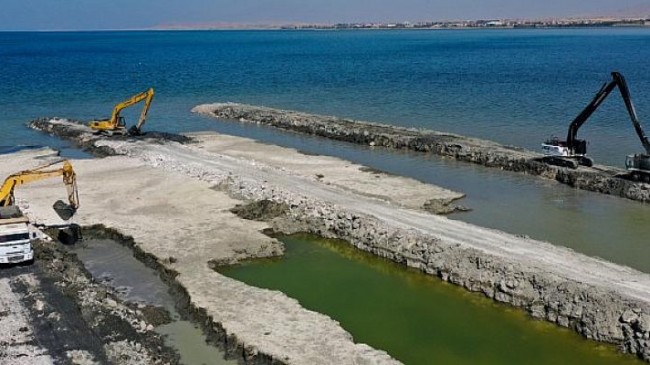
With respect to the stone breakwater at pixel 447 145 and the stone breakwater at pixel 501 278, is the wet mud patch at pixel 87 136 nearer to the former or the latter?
the stone breakwater at pixel 447 145

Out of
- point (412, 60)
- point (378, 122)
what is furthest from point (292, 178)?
point (412, 60)

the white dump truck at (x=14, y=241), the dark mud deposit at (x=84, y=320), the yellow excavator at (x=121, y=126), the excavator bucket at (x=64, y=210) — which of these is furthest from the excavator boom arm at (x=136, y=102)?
the dark mud deposit at (x=84, y=320)

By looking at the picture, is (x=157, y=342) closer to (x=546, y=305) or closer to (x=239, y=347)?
(x=239, y=347)

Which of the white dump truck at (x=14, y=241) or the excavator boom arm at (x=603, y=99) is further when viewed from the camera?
the excavator boom arm at (x=603, y=99)

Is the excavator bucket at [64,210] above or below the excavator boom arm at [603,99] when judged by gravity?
below

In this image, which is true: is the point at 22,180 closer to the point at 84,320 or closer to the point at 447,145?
the point at 84,320

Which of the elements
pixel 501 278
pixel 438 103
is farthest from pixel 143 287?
pixel 438 103

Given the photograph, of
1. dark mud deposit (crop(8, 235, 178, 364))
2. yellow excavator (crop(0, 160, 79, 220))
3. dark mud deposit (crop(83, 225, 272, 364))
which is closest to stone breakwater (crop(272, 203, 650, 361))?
dark mud deposit (crop(83, 225, 272, 364))
